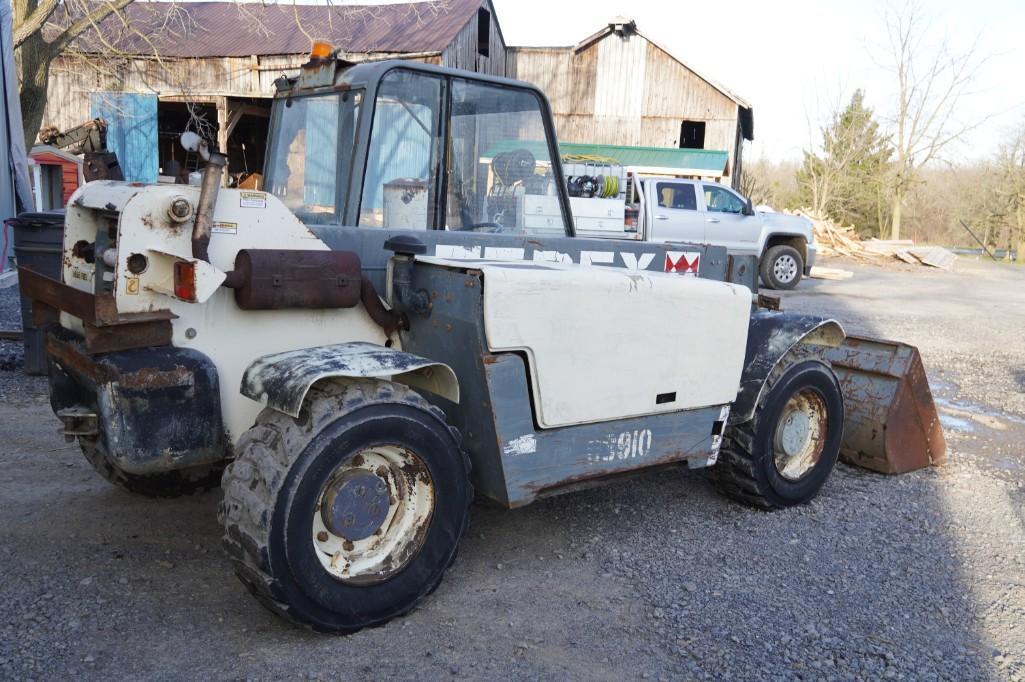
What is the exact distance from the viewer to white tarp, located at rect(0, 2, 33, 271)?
39.8 feet

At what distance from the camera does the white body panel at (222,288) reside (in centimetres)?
314

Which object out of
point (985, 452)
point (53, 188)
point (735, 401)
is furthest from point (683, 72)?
point (735, 401)

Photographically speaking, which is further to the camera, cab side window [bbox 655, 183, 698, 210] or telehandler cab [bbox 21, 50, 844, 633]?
cab side window [bbox 655, 183, 698, 210]

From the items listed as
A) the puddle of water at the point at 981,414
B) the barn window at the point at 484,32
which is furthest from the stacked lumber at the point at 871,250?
the puddle of water at the point at 981,414

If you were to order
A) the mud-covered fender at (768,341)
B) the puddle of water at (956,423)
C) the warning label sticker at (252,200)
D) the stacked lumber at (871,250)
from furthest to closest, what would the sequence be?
1. the stacked lumber at (871,250)
2. the puddle of water at (956,423)
3. the mud-covered fender at (768,341)
4. the warning label sticker at (252,200)

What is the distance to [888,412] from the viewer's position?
5676mm

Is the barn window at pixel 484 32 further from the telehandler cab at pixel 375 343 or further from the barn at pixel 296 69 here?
the telehandler cab at pixel 375 343

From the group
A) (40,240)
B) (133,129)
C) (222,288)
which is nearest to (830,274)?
(133,129)

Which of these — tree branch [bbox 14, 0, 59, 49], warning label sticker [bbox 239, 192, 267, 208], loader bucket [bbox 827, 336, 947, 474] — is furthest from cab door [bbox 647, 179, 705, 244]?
warning label sticker [bbox 239, 192, 267, 208]

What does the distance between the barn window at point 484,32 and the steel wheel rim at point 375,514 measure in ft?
82.2

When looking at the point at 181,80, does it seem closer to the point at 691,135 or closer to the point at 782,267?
→ the point at 782,267

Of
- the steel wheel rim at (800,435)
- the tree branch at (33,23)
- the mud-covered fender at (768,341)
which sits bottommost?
the steel wheel rim at (800,435)

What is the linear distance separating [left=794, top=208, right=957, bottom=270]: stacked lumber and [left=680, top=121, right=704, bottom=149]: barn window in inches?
197

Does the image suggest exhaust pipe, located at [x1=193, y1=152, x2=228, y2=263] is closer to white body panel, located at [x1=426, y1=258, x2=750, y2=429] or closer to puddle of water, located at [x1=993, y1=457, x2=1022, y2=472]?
white body panel, located at [x1=426, y1=258, x2=750, y2=429]
